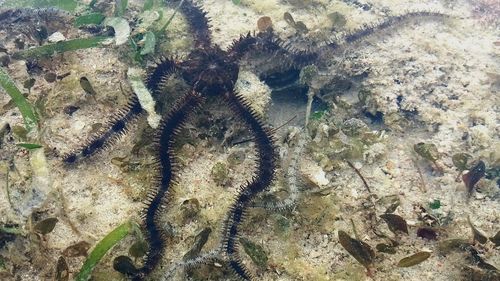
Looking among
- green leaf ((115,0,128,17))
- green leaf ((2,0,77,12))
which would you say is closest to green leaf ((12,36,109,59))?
green leaf ((115,0,128,17))

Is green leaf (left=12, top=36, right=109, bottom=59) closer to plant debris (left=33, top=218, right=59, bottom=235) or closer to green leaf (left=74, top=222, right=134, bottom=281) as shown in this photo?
plant debris (left=33, top=218, right=59, bottom=235)

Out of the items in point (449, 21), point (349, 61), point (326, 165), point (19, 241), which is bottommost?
point (19, 241)

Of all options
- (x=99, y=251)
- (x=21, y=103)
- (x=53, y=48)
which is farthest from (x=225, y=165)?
(x=53, y=48)

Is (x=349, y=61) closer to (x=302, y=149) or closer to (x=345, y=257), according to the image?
(x=302, y=149)

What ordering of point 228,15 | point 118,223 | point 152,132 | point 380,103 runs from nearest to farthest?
point 118,223, point 152,132, point 380,103, point 228,15

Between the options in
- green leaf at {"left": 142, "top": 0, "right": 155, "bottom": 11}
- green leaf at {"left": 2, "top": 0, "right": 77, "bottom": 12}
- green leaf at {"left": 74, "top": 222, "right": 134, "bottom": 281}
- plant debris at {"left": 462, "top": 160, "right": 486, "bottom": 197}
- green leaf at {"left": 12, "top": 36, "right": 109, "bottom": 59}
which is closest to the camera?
green leaf at {"left": 74, "top": 222, "right": 134, "bottom": 281}

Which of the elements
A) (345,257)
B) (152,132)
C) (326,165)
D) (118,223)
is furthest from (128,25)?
(345,257)

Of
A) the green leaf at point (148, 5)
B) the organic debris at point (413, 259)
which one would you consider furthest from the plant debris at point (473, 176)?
the green leaf at point (148, 5)
